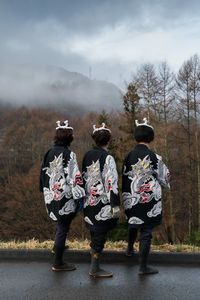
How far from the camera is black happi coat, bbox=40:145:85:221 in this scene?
5.06m

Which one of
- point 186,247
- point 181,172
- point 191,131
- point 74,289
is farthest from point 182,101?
point 74,289

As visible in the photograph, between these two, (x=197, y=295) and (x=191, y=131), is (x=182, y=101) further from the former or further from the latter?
(x=197, y=295)

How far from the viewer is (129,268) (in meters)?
5.29

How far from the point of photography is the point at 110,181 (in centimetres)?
493

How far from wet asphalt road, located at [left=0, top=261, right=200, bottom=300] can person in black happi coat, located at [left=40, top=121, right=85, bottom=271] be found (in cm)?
32

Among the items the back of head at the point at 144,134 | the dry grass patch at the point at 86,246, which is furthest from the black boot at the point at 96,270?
the back of head at the point at 144,134

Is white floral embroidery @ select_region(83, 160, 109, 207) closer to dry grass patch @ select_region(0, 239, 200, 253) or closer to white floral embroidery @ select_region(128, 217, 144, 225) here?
white floral embroidery @ select_region(128, 217, 144, 225)

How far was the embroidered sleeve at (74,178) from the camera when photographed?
5.00 metres

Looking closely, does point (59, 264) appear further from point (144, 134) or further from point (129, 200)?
point (144, 134)

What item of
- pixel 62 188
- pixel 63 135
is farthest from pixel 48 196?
pixel 63 135

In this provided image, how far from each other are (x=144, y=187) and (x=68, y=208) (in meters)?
0.94

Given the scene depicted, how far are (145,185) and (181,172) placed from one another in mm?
24861

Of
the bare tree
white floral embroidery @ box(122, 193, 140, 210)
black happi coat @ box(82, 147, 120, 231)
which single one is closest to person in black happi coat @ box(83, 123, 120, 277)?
black happi coat @ box(82, 147, 120, 231)

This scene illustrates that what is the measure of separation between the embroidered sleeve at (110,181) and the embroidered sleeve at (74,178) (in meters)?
0.29
